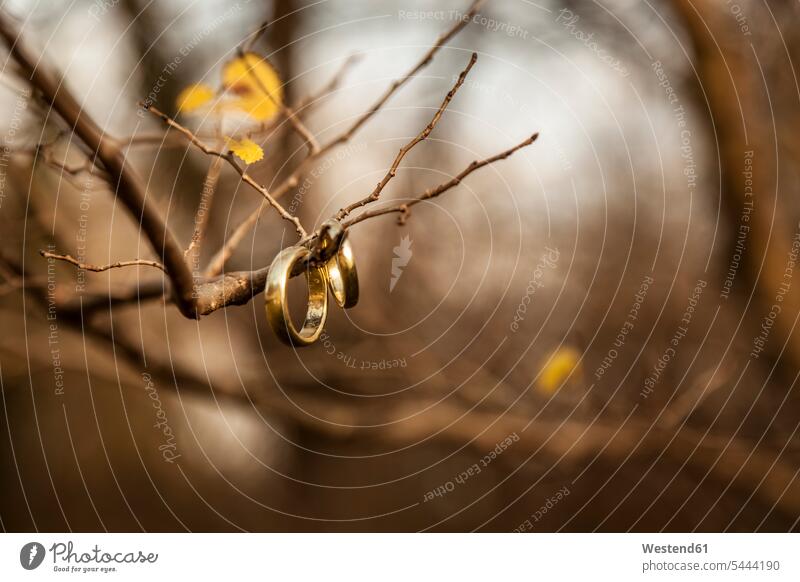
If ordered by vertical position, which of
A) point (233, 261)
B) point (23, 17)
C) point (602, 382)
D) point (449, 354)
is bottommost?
point (602, 382)

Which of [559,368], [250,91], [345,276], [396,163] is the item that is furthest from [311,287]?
[559,368]

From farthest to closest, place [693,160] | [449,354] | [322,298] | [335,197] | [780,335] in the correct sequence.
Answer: [449,354], [335,197], [693,160], [780,335], [322,298]

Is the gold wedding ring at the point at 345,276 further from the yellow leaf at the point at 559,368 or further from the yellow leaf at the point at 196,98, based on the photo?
the yellow leaf at the point at 559,368
